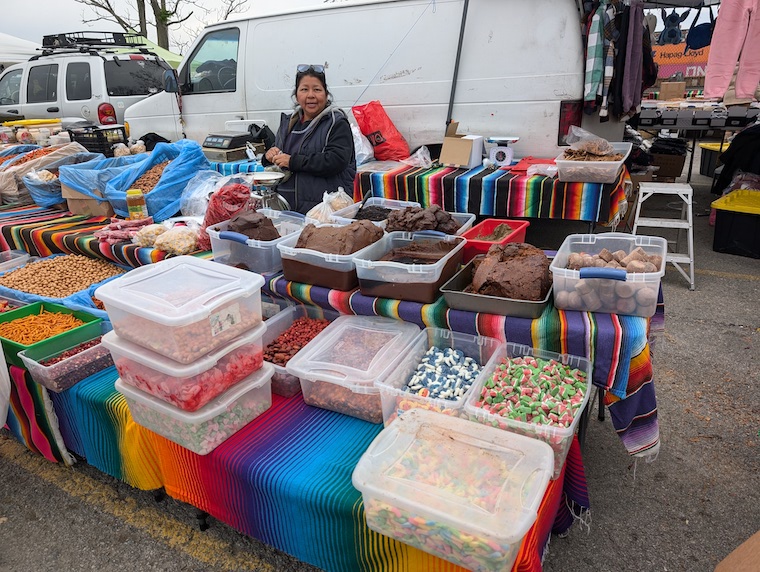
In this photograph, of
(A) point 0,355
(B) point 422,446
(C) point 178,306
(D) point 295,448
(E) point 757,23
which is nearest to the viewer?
(B) point 422,446

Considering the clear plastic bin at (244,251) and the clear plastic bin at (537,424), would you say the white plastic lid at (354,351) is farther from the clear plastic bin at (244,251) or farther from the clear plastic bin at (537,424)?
the clear plastic bin at (244,251)

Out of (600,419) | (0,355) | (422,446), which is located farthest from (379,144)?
(422,446)

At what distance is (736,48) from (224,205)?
425 cm

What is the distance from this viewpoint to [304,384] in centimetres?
202

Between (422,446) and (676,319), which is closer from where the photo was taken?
(422,446)

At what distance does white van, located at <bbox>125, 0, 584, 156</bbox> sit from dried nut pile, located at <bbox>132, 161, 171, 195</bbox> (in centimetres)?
231

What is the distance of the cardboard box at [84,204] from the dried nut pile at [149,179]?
341 millimetres

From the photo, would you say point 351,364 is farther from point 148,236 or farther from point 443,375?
point 148,236

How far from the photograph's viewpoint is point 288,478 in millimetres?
1667

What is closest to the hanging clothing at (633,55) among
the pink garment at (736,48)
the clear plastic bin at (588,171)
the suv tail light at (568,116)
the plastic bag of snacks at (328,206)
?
the suv tail light at (568,116)

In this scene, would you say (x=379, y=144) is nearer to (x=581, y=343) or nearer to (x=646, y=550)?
(x=581, y=343)

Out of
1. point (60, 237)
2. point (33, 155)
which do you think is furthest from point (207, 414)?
point (33, 155)

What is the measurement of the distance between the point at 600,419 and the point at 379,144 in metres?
3.56

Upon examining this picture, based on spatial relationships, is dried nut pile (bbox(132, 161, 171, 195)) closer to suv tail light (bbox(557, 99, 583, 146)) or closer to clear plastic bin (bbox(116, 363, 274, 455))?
clear plastic bin (bbox(116, 363, 274, 455))
